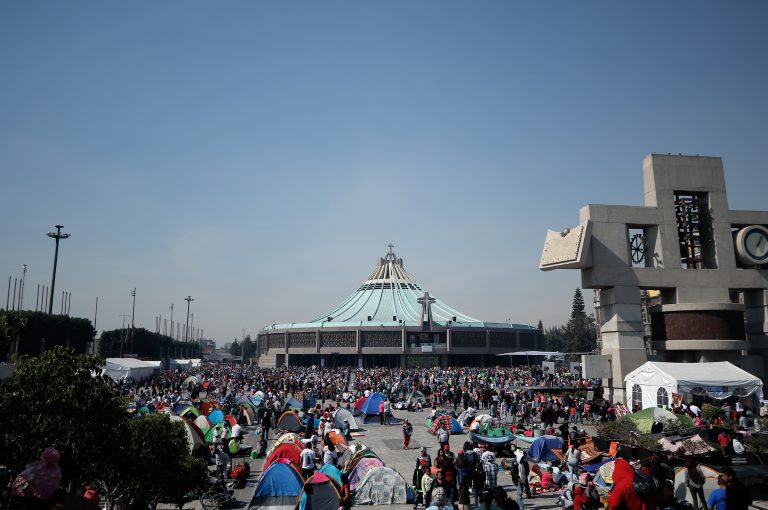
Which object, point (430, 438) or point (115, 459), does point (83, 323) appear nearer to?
point (430, 438)

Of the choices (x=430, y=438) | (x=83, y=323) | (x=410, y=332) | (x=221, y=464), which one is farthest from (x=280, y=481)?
(x=410, y=332)

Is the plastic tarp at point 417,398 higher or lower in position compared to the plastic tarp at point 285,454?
lower

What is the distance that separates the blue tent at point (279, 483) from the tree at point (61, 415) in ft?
16.2

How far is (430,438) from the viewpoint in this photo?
21266 millimetres

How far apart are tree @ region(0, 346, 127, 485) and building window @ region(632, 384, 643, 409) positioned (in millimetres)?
23997

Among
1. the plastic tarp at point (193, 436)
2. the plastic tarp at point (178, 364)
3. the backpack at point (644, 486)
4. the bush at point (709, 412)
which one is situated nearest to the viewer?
the backpack at point (644, 486)

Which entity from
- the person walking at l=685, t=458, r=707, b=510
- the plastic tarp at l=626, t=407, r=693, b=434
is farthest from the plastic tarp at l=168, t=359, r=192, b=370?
the person walking at l=685, t=458, r=707, b=510

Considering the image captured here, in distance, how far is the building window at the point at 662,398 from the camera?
906 inches

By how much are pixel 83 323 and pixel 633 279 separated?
163 ft

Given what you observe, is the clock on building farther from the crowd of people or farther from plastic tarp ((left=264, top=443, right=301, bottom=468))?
plastic tarp ((left=264, top=443, right=301, bottom=468))

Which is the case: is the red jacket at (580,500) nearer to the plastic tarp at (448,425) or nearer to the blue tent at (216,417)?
the plastic tarp at (448,425)

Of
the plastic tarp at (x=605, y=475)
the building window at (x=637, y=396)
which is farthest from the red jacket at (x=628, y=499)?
the building window at (x=637, y=396)

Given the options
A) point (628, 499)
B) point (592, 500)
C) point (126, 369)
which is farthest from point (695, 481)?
point (126, 369)

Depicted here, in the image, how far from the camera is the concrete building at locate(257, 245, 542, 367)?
72.4 m
